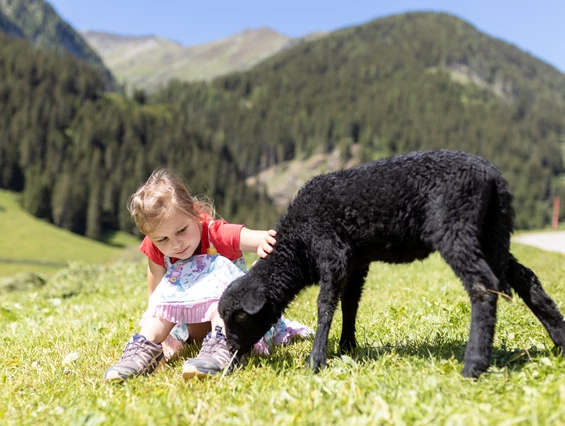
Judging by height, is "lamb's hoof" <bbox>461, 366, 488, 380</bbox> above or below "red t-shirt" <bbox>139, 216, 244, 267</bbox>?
below

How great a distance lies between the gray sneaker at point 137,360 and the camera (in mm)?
4262

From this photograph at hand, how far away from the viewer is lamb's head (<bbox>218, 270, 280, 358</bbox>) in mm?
4305

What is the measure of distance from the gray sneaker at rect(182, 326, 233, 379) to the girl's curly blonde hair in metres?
1.23

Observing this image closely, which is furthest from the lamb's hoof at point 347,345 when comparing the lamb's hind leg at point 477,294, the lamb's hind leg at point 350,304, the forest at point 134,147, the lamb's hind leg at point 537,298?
the forest at point 134,147

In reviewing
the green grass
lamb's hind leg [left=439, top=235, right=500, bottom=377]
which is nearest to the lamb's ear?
the green grass

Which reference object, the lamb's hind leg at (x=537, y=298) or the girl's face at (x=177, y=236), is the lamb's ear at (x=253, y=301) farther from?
the lamb's hind leg at (x=537, y=298)

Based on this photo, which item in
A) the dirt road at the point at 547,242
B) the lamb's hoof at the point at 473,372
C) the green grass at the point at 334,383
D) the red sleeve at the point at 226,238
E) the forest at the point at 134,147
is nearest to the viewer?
the green grass at the point at 334,383

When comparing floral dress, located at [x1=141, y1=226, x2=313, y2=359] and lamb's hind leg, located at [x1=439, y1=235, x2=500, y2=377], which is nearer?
lamb's hind leg, located at [x1=439, y1=235, x2=500, y2=377]

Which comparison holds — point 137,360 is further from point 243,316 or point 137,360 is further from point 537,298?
point 537,298

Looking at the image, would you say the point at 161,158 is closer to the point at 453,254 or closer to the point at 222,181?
the point at 222,181

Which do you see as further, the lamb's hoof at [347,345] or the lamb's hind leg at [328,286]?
the lamb's hoof at [347,345]

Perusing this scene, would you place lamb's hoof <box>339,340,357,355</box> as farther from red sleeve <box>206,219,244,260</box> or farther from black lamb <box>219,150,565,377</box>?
red sleeve <box>206,219,244,260</box>

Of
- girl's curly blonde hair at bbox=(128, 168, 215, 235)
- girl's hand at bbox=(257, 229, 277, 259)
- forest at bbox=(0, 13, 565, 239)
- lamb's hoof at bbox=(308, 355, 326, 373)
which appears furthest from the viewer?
forest at bbox=(0, 13, 565, 239)

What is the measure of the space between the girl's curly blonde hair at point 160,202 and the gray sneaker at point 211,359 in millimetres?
1228
